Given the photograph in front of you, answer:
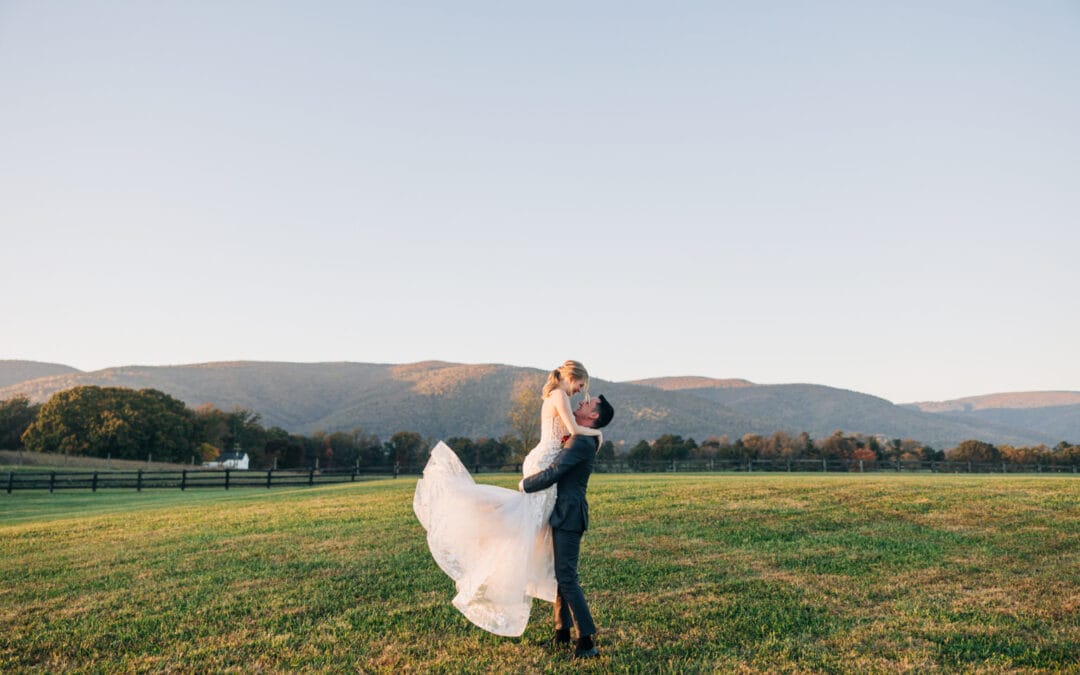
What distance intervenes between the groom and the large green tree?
82.0 m

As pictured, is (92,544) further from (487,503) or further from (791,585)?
(791,585)

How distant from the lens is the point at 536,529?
6.84 meters

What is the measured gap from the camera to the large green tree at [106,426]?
74.6 m

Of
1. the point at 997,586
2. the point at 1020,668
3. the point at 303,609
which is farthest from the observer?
the point at 997,586

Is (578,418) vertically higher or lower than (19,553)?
higher

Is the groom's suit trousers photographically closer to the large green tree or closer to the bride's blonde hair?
the bride's blonde hair

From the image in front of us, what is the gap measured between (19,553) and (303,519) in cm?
635

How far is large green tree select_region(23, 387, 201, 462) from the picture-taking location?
74562 mm

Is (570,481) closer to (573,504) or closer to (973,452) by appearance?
(573,504)

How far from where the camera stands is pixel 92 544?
54.3 ft

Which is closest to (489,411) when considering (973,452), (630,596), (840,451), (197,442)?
(197,442)

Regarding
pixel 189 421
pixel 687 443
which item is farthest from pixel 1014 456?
pixel 189 421

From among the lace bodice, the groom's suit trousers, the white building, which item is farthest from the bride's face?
the white building

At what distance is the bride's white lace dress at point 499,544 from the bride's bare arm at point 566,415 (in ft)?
0.41
